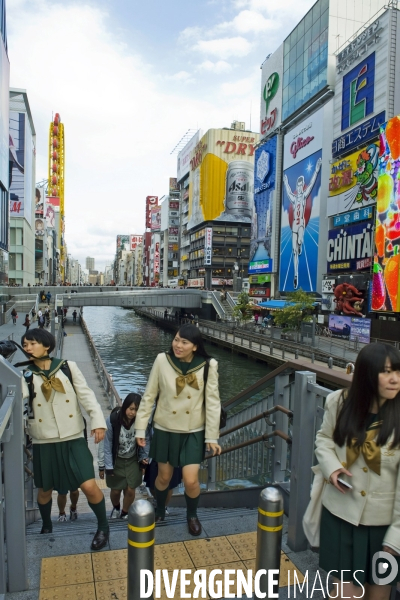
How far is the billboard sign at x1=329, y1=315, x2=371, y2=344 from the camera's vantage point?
30.1 m

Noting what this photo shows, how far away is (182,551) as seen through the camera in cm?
341

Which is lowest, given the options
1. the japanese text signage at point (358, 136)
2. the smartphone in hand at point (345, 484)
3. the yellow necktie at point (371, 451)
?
the smartphone in hand at point (345, 484)

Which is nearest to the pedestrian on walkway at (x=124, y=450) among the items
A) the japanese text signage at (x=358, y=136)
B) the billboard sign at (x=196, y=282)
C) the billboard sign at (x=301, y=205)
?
the japanese text signage at (x=358, y=136)

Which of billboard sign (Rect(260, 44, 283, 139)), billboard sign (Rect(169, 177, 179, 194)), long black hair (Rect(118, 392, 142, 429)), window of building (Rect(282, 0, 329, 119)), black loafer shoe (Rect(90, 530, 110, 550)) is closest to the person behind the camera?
black loafer shoe (Rect(90, 530, 110, 550))

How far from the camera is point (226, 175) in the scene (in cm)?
7988

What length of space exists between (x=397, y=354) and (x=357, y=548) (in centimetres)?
105

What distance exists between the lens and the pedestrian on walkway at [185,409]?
3.71 metres

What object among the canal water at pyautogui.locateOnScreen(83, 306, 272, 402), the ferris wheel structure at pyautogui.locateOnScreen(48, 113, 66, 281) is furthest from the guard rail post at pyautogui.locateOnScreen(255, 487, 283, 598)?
the ferris wheel structure at pyautogui.locateOnScreen(48, 113, 66, 281)

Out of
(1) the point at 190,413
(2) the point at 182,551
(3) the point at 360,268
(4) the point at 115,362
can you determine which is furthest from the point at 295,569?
(3) the point at 360,268

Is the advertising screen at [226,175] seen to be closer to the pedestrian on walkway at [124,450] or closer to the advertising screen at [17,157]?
the advertising screen at [17,157]

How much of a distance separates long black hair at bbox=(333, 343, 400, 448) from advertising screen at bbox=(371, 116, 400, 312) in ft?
88.5

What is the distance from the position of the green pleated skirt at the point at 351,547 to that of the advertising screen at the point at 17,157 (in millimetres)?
65058

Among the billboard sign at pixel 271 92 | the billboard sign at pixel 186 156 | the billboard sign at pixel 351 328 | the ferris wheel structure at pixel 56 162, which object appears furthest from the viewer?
the ferris wheel structure at pixel 56 162

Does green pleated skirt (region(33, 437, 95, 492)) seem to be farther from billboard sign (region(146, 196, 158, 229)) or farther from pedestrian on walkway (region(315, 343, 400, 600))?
billboard sign (region(146, 196, 158, 229))
